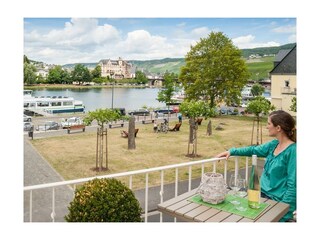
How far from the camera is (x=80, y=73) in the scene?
9938mm

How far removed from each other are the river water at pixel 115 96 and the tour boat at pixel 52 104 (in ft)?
1.11

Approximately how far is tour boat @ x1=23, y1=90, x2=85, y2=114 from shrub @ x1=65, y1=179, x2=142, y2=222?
42.6 feet

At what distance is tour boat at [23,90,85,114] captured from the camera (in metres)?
14.9

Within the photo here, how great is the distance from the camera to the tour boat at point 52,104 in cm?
1493

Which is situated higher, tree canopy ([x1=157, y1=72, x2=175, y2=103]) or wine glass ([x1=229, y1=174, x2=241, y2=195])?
tree canopy ([x1=157, y1=72, x2=175, y2=103])

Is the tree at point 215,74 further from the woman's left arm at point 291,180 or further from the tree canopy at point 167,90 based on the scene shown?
the woman's left arm at point 291,180

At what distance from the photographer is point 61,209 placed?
183 inches

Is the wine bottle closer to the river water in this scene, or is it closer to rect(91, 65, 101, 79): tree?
the river water

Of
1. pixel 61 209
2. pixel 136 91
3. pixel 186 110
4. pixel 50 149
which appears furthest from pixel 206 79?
pixel 61 209

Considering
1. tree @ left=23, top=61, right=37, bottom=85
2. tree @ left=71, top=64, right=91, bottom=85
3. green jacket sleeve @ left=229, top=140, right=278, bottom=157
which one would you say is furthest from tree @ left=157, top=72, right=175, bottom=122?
green jacket sleeve @ left=229, top=140, right=278, bottom=157
